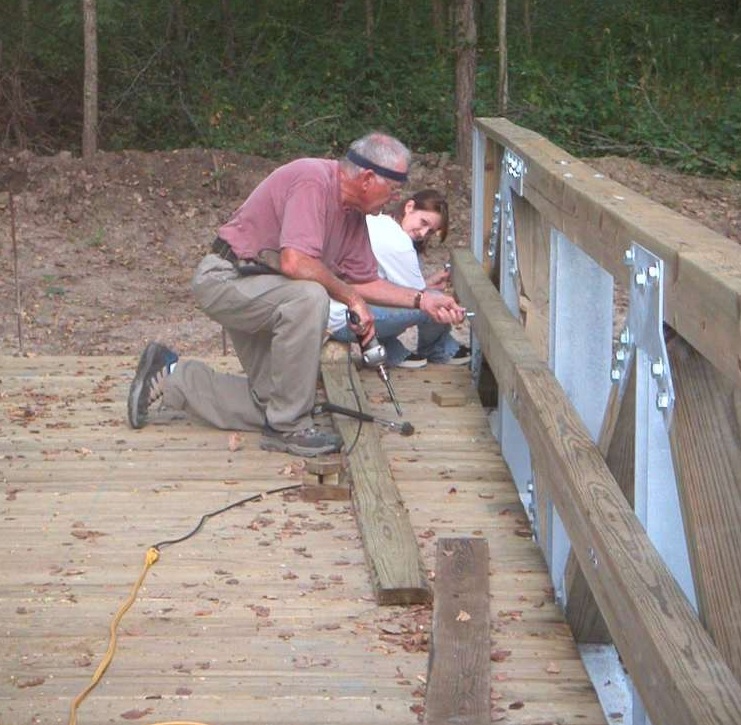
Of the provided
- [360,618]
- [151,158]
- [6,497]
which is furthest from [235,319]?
[151,158]

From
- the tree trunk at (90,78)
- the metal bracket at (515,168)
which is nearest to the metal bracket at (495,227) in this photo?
the metal bracket at (515,168)

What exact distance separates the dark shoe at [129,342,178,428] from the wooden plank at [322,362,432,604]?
2.22 feet

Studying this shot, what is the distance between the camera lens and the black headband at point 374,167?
580 centimetres

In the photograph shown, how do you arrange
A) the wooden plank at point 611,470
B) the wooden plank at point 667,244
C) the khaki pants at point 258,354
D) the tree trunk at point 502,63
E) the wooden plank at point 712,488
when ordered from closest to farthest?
the wooden plank at point 667,244, the wooden plank at point 712,488, the wooden plank at point 611,470, the khaki pants at point 258,354, the tree trunk at point 502,63

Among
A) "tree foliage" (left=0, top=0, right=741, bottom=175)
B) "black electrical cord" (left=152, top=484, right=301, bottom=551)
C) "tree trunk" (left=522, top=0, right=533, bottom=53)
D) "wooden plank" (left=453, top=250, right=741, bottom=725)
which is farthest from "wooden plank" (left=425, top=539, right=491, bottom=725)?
"tree trunk" (left=522, top=0, right=533, bottom=53)

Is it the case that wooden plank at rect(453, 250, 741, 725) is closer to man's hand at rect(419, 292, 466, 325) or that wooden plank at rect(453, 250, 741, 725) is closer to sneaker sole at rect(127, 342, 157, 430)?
man's hand at rect(419, 292, 466, 325)

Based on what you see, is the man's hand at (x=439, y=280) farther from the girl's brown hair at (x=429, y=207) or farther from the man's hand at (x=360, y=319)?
the man's hand at (x=360, y=319)

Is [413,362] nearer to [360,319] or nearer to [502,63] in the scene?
[360,319]

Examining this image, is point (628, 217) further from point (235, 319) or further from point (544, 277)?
point (235, 319)

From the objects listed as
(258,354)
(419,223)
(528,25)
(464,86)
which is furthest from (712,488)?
(528,25)

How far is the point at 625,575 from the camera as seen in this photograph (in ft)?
9.46

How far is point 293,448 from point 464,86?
10406mm

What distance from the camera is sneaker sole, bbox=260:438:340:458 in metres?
5.80

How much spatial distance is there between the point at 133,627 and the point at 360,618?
1.88ft
